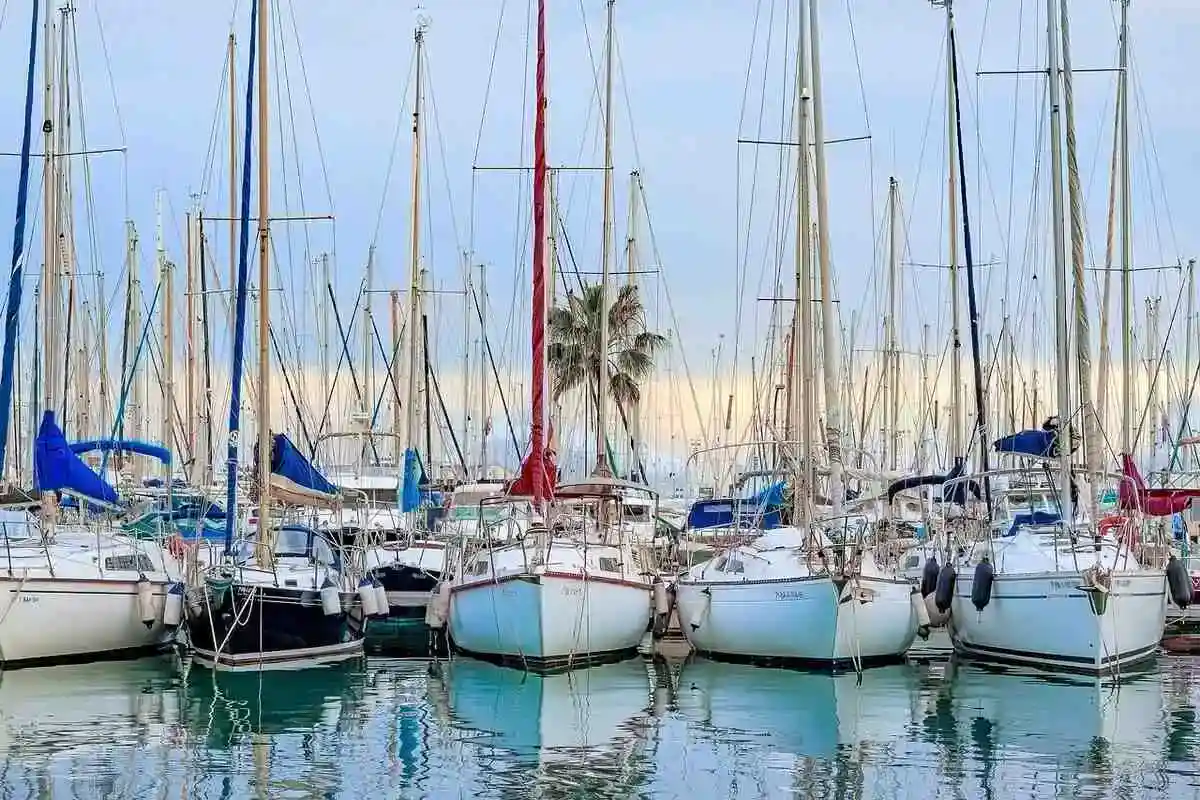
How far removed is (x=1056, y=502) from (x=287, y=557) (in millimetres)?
14304

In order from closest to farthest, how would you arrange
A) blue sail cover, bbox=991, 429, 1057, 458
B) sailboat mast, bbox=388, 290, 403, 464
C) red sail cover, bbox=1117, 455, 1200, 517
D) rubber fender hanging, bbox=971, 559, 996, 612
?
rubber fender hanging, bbox=971, 559, 996, 612
blue sail cover, bbox=991, 429, 1057, 458
red sail cover, bbox=1117, 455, 1200, 517
sailboat mast, bbox=388, 290, 403, 464

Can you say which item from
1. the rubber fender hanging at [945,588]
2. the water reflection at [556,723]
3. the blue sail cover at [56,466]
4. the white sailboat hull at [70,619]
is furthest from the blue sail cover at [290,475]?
the rubber fender hanging at [945,588]

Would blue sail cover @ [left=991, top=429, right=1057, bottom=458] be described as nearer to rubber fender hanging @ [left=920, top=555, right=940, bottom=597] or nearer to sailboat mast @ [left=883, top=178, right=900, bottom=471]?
rubber fender hanging @ [left=920, top=555, right=940, bottom=597]

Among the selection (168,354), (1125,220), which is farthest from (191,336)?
(1125,220)

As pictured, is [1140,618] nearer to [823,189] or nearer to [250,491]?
[823,189]

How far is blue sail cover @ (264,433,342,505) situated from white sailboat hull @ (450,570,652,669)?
449 cm

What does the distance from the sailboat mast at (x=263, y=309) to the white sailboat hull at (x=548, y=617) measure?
3727mm

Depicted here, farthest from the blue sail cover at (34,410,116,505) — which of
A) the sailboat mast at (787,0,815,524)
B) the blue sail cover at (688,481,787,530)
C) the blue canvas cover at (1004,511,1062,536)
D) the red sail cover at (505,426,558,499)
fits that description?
the blue canvas cover at (1004,511,1062,536)

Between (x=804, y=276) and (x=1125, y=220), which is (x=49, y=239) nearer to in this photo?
(x=804, y=276)

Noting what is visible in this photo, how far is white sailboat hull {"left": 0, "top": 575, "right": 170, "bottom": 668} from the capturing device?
26641 mm

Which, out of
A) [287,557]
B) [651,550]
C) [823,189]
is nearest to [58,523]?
[287,557]

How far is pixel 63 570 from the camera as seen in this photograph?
90.8ft

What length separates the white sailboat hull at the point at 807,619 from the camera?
2725 centimetres

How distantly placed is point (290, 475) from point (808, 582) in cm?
1082
